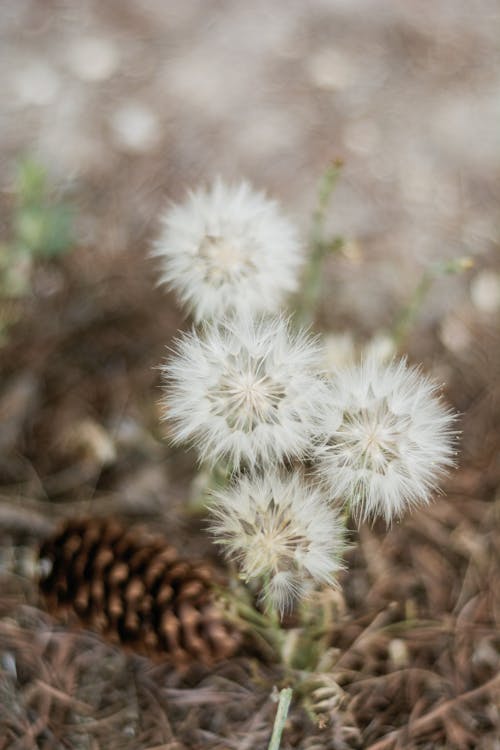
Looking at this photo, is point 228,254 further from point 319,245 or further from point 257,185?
point 257,185

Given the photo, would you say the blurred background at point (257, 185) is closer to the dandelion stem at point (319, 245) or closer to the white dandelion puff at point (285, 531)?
the dandelion stem at point (319, 245)

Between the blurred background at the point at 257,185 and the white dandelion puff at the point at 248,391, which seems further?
the blurred background at the point at 257,185

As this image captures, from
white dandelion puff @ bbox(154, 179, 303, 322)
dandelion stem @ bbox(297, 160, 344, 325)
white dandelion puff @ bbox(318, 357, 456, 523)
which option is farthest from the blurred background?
white dandelion puff @ bbox(318, 357, 456, 523)

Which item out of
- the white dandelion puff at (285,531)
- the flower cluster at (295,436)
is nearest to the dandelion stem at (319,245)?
the flower cluster at (295,436)

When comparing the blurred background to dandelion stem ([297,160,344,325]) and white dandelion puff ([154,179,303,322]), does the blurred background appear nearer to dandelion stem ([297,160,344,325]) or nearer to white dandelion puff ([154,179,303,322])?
dandelion stem ([297,160,344,325])

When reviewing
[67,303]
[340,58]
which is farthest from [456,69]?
[67,303]

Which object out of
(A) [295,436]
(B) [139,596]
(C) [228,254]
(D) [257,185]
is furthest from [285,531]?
(D) [257,185]

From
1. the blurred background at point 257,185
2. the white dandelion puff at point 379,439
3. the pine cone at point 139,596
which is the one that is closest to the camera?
the white dandelion puff at point 379,439

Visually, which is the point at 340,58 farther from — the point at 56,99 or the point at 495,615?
the point at 495,615
